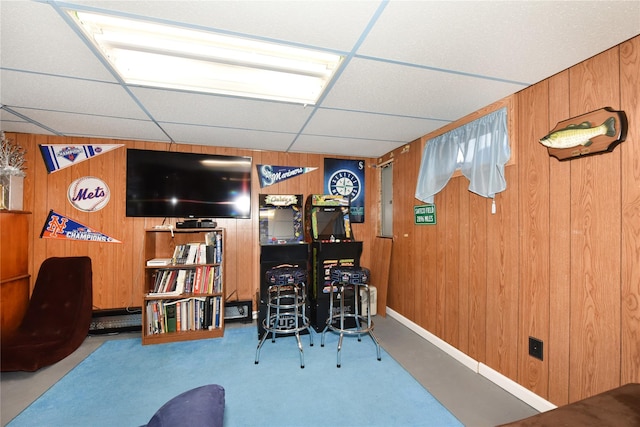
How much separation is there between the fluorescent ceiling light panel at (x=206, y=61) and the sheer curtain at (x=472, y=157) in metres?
1.50

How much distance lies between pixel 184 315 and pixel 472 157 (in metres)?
3.57

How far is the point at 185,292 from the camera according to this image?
3195mm

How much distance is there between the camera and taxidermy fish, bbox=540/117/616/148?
5.13 ft

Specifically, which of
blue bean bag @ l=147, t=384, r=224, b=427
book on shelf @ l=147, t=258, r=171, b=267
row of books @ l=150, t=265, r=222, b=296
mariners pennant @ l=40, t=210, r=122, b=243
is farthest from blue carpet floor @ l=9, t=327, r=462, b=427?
mariners pennant @ l=40, t=210, r=122, b=243

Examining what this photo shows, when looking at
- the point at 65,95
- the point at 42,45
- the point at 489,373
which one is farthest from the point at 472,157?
the point at 65,95

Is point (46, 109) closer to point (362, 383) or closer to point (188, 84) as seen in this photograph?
point (188, 84)

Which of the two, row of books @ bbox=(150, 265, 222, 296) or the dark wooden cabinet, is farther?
row of books @ bbox=(150, 265, 222, 296)

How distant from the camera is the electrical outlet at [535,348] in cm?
194

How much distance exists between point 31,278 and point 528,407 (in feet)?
16.8

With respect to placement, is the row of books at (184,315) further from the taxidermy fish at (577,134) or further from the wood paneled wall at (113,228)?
the taxidermy fish at (577,134)

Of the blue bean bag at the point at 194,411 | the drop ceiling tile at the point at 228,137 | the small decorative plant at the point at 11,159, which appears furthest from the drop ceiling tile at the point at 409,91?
the small decorative plant at the point at 11,159

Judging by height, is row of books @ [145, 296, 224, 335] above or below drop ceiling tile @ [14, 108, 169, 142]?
below

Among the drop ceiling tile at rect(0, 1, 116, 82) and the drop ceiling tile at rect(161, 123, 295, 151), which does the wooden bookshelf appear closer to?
the drop ceiling tile at rect(161, 123, 295, 151)

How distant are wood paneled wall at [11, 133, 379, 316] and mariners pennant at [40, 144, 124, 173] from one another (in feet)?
0.17
